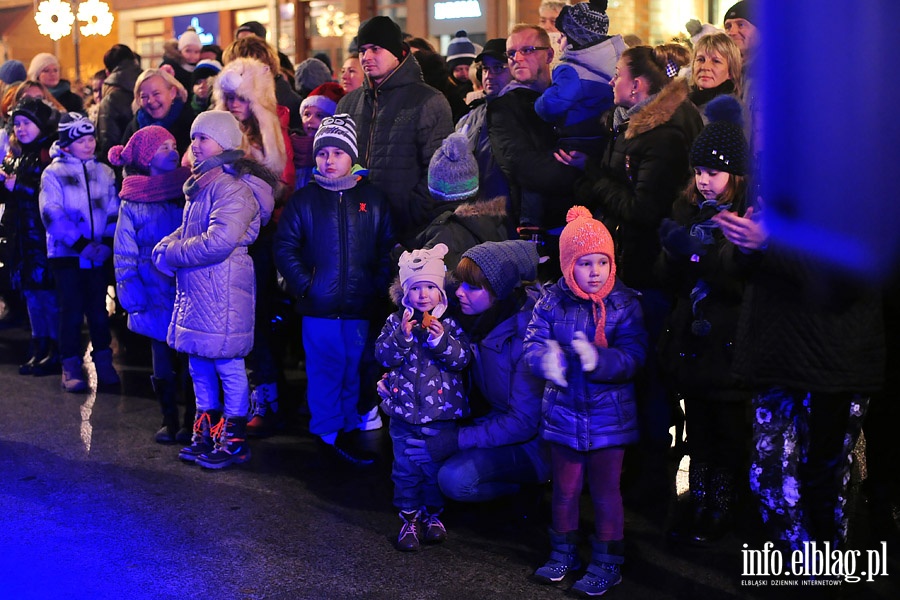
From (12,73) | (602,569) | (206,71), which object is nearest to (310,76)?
(206,71)

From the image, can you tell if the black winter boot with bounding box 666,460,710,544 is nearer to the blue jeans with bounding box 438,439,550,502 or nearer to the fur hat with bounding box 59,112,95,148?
the blue jeans with bounding box 438,439,550,502

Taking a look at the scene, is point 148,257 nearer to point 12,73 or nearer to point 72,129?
point 72,129

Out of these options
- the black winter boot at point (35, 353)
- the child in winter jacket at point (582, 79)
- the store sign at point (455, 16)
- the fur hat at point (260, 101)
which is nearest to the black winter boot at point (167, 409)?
the fur hat at point (260, 101)

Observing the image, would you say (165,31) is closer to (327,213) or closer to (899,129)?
(327,213)

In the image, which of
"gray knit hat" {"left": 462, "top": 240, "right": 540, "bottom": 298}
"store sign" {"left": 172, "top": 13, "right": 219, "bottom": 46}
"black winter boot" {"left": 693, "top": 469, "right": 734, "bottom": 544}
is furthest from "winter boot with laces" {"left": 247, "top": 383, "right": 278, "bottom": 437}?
"store sign" {"left": 172, "top": 13, "right": 219, "bottom": 46}

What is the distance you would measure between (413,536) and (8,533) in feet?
6.52

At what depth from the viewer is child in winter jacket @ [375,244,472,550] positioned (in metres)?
5.27

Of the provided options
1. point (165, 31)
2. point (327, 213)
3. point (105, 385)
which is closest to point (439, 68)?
point (327, 213)

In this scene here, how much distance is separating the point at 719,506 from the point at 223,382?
9.49 ft

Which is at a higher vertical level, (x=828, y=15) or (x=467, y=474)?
(x=828, y=15)

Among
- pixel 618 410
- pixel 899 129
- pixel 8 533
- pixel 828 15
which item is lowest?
pixel 8 533

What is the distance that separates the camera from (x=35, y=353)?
8938mm

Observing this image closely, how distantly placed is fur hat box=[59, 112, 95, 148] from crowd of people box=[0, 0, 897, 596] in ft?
0.09

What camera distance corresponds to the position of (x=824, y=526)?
182 inches
